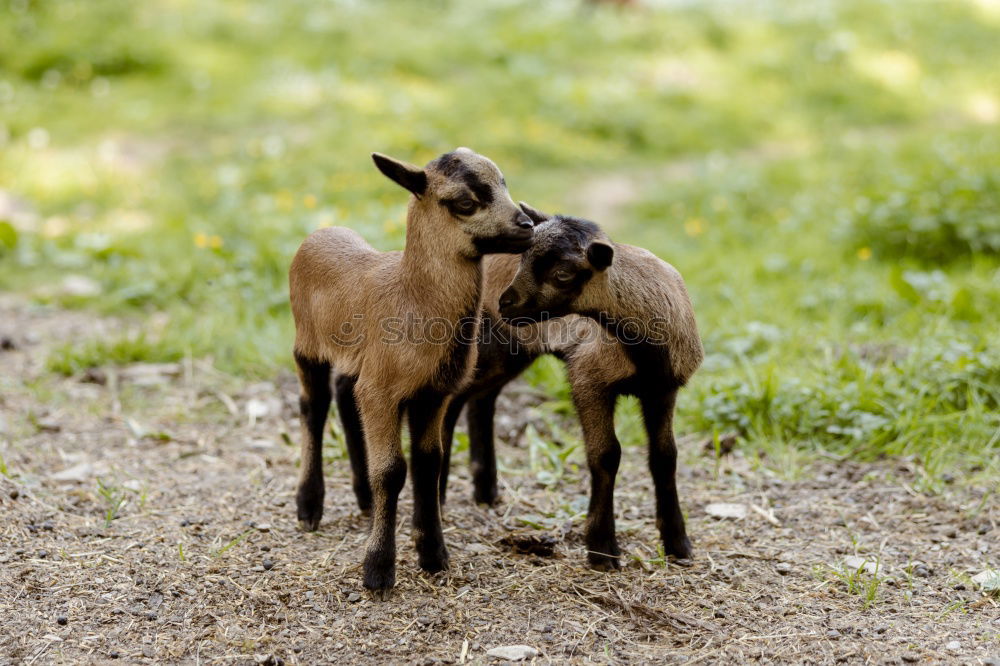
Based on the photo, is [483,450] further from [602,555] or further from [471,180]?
[471,180]

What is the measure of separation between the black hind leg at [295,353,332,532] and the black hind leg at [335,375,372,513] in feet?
0.27

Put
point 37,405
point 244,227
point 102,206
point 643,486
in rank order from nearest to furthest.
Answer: point 643,486 → point 37,405 → point 244,227 → point 102,206

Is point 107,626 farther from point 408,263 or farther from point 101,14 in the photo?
point 101,14

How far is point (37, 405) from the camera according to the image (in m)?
5.51

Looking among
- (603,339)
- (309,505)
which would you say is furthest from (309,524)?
(603,339)

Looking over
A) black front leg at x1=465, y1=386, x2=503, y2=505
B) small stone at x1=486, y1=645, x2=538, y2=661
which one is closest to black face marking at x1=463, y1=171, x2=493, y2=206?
black front leg at x1=465, y1=386, x2=503, y2=505

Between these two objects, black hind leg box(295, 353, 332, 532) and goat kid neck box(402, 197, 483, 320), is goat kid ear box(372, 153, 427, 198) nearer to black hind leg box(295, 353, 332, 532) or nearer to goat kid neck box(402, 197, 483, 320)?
goat kid neck box(402, 197, 483, 320)

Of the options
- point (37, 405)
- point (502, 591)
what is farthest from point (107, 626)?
point (37, 405)

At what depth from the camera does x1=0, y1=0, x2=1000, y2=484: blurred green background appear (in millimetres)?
5883

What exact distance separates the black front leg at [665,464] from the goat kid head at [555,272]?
0.55 meters

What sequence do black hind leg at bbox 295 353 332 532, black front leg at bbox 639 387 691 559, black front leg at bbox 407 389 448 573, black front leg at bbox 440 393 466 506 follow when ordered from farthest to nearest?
black front leg at bbox 440 393 466 506 → black hind leg at bbox 295 353 332 532 → black front leg at bbox 639 387 691 559 → black front leg at bbox 407 389 448 573

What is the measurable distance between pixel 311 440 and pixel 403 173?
1422 mm

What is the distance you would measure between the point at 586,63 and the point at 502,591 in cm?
1170

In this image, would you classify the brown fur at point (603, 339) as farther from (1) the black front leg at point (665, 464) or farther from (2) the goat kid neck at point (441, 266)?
(2) the goat kid neck at point (441, 266)
